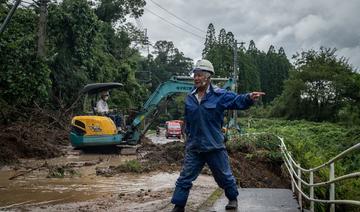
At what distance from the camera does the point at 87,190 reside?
10.2m

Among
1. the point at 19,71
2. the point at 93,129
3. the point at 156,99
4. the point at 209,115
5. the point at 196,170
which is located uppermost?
the point at 19,71

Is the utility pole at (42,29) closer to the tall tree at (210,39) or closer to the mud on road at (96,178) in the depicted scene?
the mud on road at (96,178)

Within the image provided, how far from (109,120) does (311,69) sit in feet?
150

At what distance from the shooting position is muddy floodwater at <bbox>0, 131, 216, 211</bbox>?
25.5 ft

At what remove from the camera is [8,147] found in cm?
1634

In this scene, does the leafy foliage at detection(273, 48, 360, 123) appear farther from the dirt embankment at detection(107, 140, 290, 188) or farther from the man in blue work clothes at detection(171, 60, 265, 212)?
the man in blue work clothes at detection(171, 60, 265, 212)

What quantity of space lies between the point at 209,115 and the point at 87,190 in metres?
4.98

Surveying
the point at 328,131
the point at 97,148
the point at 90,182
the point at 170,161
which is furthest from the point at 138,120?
the point at 328,131

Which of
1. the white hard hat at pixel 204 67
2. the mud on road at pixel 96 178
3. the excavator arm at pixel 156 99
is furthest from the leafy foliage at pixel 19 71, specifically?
the white hard hat at pixel 204 67

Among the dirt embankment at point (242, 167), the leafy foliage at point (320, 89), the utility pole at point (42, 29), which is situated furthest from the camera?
the leafy foliage at point (320, 89)

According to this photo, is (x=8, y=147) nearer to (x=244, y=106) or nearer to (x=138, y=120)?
(x=138, y=120)

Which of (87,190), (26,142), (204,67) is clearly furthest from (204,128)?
(26,142)

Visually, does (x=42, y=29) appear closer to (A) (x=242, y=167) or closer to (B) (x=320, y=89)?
(A) (x=242, y=167)

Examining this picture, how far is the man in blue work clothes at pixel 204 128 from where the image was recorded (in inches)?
239
